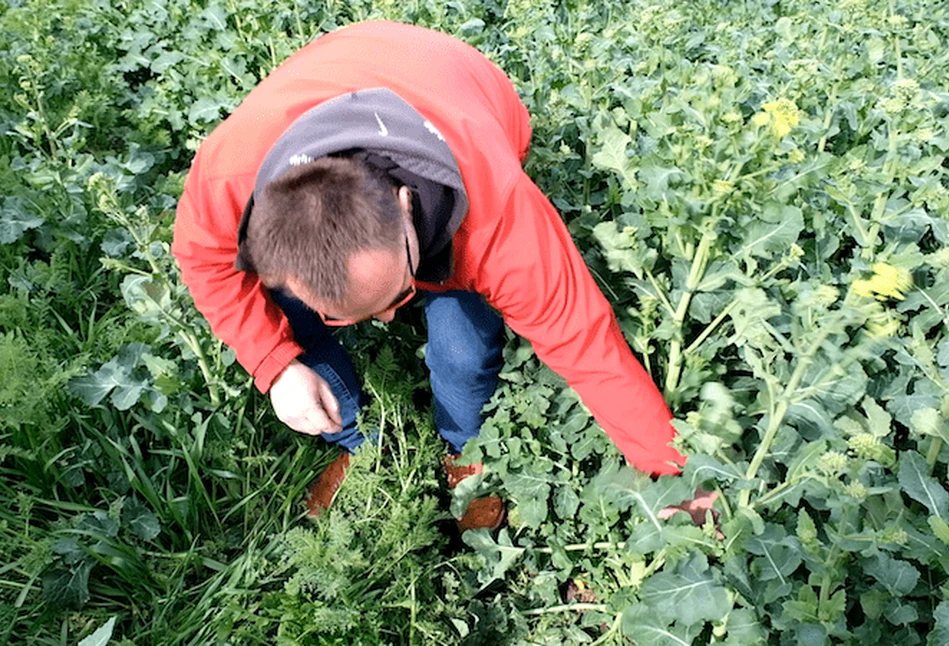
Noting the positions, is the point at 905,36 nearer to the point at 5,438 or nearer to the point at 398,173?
the point at 398,173

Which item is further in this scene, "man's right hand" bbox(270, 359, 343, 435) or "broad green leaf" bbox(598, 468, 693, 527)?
"man's right hand" bbox(270, 359, 343, 435)

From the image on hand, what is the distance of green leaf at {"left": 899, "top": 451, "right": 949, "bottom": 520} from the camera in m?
1.83

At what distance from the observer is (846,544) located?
1671mm

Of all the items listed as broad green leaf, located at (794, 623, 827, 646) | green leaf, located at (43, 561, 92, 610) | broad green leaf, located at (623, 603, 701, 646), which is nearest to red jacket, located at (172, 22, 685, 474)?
broad green leaf, located at (623, 603, 701, 646)

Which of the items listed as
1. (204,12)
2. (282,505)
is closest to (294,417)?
(282,505)

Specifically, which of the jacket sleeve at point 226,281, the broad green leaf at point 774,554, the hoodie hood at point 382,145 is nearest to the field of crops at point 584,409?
the broad green leaf at point 774,554

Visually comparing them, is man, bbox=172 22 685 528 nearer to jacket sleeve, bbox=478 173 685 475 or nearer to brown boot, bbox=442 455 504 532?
jacket sleeve, bbox=478 173 685 475

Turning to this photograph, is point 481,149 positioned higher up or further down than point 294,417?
higher up

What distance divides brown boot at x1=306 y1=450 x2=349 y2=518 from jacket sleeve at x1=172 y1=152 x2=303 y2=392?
53 cm

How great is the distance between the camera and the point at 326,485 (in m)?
2.75

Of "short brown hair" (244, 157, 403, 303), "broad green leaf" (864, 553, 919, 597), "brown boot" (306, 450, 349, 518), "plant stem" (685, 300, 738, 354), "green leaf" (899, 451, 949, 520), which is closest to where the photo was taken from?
"short brown hair" (244, 157, 403, 303)

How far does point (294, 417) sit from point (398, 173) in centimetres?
92

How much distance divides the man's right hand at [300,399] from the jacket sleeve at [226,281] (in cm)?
3

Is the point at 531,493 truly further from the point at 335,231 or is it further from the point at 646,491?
the point at 335,231
